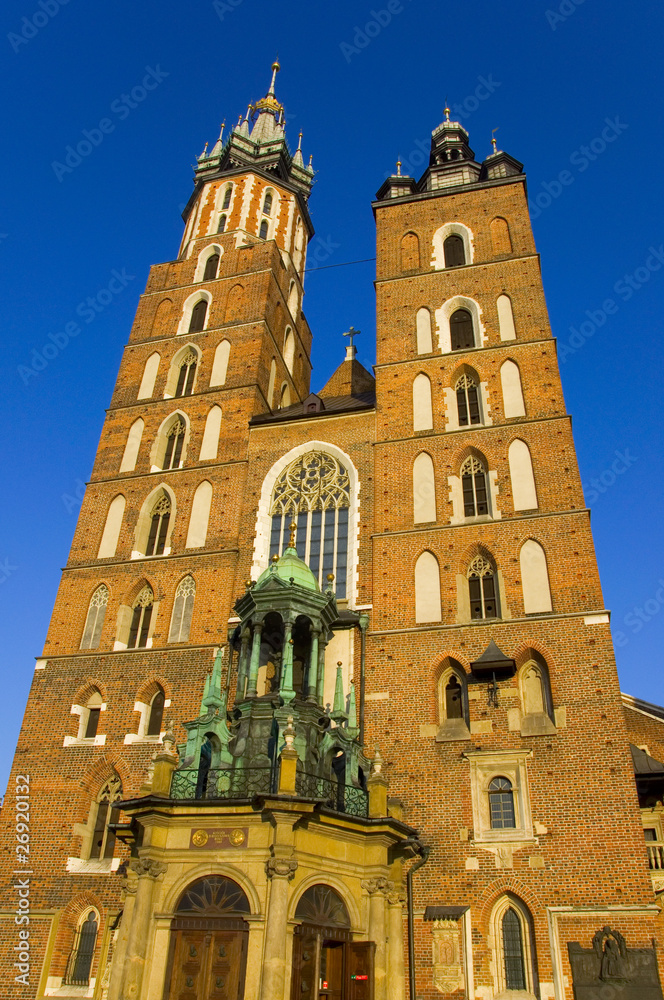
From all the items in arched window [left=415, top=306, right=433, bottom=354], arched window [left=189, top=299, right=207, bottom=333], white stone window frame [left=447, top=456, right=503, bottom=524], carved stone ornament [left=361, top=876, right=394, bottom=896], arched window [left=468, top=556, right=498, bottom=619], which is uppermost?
arched window [left=189, top=299, right=207, bottom=333]

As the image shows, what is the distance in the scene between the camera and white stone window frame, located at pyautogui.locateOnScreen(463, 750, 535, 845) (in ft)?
52.3

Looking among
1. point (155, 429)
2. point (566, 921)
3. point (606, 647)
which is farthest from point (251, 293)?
point (566, 921)

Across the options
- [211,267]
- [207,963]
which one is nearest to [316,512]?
[207,963]

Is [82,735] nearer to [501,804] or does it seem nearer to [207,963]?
[207,963]

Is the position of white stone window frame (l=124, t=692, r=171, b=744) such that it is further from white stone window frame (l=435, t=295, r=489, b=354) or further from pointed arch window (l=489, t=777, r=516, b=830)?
white stone window frame (l=435, t=295, r=489, b=354)

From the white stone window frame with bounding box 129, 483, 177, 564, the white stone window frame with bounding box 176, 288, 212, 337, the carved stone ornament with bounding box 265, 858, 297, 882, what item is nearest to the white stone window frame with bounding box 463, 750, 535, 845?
the carved stone ornament with bounding box 265, 858, 297, 882

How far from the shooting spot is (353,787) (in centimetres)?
1557

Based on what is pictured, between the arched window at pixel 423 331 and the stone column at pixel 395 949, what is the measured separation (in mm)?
14911

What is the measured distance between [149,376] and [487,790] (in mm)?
17213

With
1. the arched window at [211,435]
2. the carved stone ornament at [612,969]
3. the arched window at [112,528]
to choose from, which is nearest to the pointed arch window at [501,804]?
the carved stone ornament at [612,969]

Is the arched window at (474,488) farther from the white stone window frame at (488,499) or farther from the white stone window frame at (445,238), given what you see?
the white stone window frame at (445,238)

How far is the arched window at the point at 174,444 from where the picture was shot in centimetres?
2495

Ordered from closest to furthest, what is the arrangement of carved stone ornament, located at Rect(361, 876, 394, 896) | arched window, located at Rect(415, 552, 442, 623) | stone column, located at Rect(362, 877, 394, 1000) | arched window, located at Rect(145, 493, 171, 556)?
stone column, located at Rect(362, 877, 394, 1000) → carved stone ornament, located at Rect(361, 876, 394, 896) → arched window, located at Rect(415, 552, 442, 623) → arched window, located at Rect(145, 493, 171, 556)

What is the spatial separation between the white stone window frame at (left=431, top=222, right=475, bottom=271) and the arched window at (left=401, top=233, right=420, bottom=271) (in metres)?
0.55
